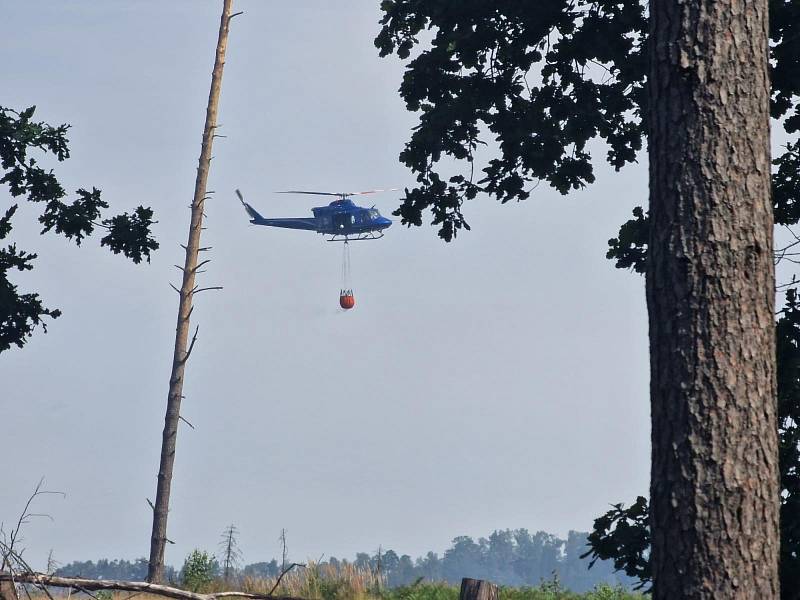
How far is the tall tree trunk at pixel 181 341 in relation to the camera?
2025cm

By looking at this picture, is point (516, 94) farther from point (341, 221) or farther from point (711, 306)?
point (341, 221)

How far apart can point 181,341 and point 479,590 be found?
562 inches

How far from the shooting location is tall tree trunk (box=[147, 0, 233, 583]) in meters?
20.2

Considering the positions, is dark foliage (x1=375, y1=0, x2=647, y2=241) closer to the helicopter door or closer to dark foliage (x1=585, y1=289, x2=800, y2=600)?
dark foliage (x1=585, y1=289, x2=800, y2=600)

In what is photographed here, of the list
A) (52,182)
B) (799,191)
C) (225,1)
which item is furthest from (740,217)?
(225,1)

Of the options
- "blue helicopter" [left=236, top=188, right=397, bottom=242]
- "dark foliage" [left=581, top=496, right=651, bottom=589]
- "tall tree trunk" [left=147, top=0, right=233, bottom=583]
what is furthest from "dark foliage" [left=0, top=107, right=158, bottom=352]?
"blue helicopter" [left=236, top=188, right=397, bottom=242]

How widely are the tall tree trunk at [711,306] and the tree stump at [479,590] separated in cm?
216

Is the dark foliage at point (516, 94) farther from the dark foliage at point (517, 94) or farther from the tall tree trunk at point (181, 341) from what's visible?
the tall tree trunk at point (181, 341)

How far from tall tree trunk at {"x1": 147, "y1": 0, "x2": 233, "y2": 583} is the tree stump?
13.1 metres

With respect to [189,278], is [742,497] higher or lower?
lower

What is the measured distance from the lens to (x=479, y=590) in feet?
25.9

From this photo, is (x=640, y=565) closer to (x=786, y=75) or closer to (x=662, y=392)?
(x=662, y=392)

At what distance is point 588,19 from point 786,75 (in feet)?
8.05

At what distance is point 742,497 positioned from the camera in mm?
5809
